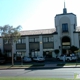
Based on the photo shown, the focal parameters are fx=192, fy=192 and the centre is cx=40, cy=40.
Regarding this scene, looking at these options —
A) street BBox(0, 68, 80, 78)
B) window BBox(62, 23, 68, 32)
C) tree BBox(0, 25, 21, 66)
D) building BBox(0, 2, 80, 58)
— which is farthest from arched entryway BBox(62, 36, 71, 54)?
street BBox(0, 68, 80, 78)

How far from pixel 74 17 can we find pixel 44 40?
1011 cm

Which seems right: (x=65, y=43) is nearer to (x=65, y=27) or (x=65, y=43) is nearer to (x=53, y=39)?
(x=53, y=39)

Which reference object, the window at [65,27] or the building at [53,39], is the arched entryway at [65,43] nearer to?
the building at [53,39]

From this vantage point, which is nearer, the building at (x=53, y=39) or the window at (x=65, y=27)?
the building at (x=53, y=39)

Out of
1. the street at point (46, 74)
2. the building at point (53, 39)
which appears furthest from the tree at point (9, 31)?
the building at point (53, 39)

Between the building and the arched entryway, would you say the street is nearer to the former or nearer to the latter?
the building

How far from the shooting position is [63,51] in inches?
2045

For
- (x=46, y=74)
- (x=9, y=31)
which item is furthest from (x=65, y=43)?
(x=46, y=74)

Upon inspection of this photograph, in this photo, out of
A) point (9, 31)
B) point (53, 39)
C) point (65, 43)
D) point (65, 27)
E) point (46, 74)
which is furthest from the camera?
point (65, 43)

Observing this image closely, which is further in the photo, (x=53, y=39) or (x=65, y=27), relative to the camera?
(x=53, y=39)

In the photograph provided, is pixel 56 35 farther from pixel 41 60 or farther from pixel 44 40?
pixel 41 60

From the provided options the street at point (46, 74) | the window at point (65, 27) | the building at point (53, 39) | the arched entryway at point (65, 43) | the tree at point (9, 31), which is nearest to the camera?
the street at point (46, 74)

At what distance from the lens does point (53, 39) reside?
169 ft

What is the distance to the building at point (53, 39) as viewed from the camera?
5053 cm
